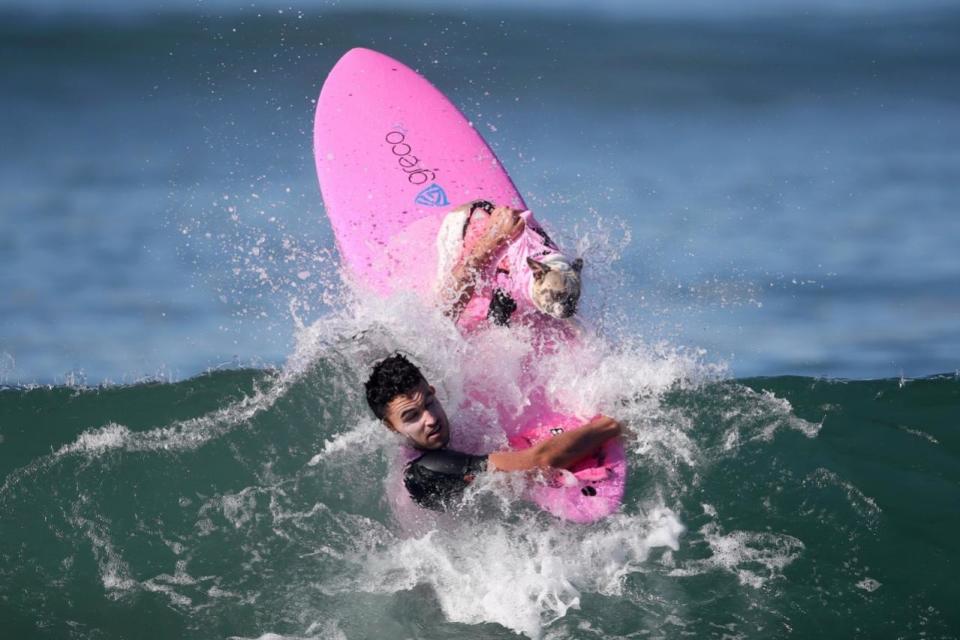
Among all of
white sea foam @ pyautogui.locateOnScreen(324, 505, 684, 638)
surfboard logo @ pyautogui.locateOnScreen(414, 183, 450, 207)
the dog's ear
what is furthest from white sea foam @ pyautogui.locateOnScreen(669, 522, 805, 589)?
surfboard logo @ pyautogui.locateOnScreen(414, 183, 450, 207)

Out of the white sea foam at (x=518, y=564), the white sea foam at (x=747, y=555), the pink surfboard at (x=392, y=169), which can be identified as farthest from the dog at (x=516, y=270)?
the white sea foam at (x=747, y=555)

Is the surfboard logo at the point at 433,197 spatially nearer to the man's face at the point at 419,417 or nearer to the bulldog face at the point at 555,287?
the bulldog face at the point at 555,287

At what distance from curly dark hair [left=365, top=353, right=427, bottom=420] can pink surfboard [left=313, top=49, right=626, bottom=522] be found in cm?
123

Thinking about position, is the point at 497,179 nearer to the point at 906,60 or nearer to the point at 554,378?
the point at 554,378

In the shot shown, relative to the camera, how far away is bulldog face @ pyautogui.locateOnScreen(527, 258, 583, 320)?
528 centimetres

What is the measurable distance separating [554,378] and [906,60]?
5726mm

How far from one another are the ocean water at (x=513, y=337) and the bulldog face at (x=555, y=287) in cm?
34

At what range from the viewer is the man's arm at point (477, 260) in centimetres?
573

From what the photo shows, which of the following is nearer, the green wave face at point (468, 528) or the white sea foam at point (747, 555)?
the green wave face at point (468, 528)

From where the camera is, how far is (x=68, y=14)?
1049 centimetres

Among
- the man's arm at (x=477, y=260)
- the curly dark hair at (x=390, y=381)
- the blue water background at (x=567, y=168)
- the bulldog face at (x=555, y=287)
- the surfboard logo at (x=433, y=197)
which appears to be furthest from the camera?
the blue water background at (x=567, y=168)

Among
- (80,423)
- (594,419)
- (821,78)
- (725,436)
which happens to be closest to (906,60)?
(821,78)

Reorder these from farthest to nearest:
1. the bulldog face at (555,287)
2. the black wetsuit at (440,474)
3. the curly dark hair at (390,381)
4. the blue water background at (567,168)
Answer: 1. the blue water background at (567,168)
2. the bulldog face at (555,287)
3. the black wetsuit at (440,474)
4. the curly dark hair at (390,381)

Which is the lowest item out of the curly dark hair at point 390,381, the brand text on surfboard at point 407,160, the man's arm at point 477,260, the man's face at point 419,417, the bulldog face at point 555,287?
the man's face at point 419,417
